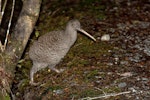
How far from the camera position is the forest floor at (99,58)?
6738 mm

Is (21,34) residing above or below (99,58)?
above

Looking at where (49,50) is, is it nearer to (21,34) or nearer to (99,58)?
(21,34)

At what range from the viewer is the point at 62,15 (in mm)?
9289

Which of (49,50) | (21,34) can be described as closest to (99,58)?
(49,50)

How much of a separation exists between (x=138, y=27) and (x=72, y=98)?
282cm

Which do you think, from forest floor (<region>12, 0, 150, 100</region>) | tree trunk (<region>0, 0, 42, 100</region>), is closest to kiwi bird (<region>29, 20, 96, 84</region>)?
forest floor (<region>12, 0, 150, 100</region>)

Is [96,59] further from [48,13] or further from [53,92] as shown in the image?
[48,13]

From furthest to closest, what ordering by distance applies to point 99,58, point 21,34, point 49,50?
1. point 99,58
2. point 49,50
3. point 21,34

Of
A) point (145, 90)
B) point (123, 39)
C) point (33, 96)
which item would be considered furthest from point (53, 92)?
point (123, 39)

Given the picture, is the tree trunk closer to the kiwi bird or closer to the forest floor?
the forest floor

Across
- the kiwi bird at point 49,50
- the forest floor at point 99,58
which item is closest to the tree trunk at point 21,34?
the forest floor at point 99,58

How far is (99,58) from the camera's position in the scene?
7.66 meters

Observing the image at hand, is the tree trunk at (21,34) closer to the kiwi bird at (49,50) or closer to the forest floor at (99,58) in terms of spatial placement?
the forest floor at (99,58)

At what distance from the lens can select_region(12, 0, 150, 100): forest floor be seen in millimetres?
6738
